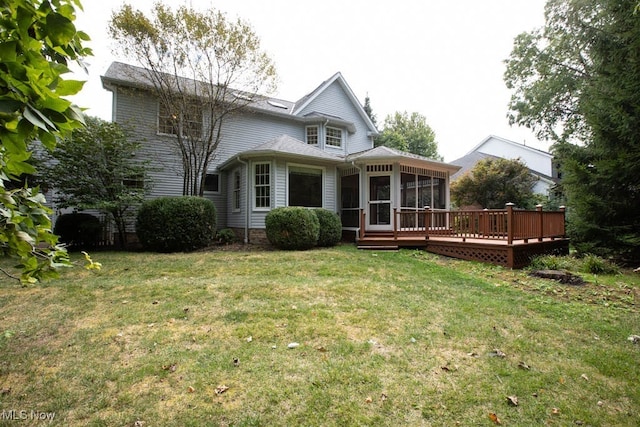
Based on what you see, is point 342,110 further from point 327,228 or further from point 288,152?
point 327,228

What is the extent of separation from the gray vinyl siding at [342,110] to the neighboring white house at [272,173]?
275 centimetres

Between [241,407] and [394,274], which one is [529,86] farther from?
[241,407]

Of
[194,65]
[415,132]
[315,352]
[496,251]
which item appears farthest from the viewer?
[415,132]

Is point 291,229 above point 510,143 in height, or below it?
below

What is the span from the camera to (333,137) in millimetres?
15438

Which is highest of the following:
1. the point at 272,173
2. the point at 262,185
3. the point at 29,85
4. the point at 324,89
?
the point at 324,89

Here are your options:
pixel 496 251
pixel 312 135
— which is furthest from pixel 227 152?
pixel 496 251

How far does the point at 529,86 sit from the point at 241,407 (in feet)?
68.7

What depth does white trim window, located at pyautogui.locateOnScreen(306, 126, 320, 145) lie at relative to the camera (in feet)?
49.4

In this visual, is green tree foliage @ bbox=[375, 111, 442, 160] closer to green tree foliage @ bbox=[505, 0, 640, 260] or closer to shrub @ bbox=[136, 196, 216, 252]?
green tree foliage @ bbox=[505, 0, 640, 260]

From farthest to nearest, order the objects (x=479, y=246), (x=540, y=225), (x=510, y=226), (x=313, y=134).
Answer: (x=313, y=134) < (x=540, y=225) < (x=479, y=246) < (x=510, y=226)

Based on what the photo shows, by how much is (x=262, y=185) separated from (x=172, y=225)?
334cm

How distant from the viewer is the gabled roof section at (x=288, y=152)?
10.4 m

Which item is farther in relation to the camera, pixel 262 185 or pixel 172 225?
pixel 262 185
